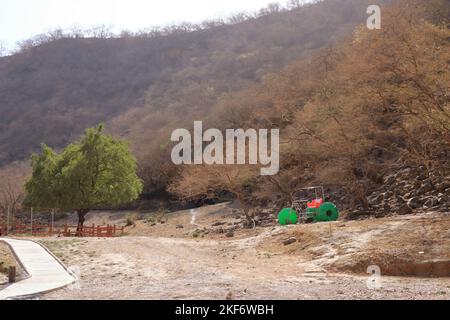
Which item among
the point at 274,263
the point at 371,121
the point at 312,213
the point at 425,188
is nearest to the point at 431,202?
the point at 425,188

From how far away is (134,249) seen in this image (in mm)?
18281

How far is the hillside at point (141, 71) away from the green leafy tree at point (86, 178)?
37.1 m

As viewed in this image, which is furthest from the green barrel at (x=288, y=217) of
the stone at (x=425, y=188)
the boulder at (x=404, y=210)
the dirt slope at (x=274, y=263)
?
the stone at (x=425, y=188)

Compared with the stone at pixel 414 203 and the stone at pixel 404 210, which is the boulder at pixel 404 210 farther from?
the stone at pixel 414 203

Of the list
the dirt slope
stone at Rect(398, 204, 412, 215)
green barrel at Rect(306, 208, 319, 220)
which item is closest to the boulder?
stone at Rect(398, 204, 412, 215)

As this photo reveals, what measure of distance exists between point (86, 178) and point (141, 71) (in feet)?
275

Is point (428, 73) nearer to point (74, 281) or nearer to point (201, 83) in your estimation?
point (74, 281)

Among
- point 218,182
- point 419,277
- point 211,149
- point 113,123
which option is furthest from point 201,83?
point 419,277

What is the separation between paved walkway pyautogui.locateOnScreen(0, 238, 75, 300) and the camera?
927cm

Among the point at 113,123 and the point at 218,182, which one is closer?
the point at 218,182

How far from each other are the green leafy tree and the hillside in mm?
37085

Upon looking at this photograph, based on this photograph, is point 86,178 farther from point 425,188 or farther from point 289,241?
point 425,188

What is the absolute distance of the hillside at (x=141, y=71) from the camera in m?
88.8
